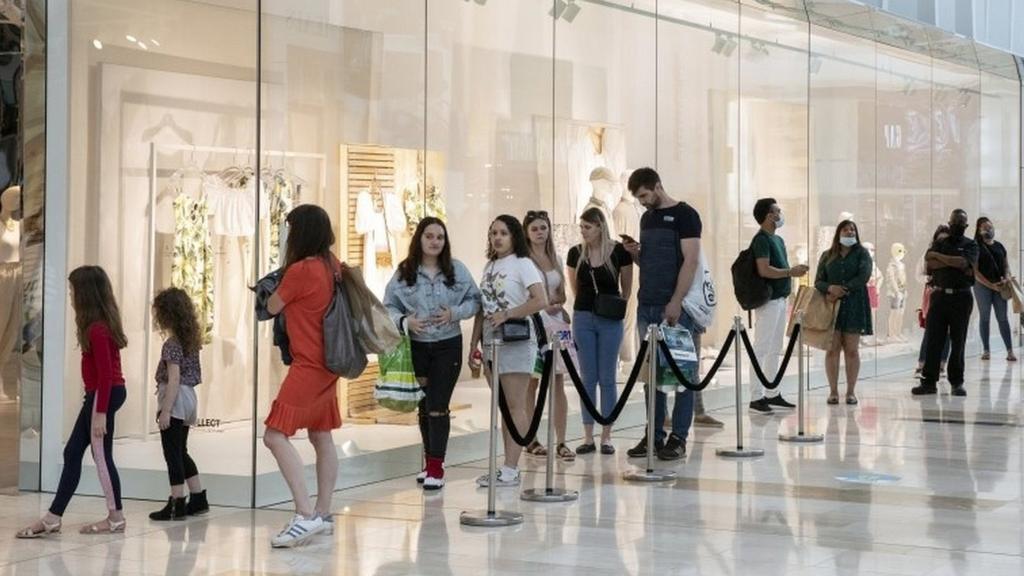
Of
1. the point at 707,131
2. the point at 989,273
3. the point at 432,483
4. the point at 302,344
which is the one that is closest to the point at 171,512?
the point at 302,344

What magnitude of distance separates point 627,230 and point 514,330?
429 cm

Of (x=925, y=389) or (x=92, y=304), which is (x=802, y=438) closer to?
(x=925, y=389)

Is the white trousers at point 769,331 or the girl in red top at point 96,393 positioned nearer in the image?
the girl in red top at point 96,393

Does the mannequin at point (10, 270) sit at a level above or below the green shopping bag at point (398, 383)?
above

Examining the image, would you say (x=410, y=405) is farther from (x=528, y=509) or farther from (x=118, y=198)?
(x=118, y=198)

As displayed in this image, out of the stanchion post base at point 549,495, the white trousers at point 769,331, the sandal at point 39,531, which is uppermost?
the white trousers at point 769,331

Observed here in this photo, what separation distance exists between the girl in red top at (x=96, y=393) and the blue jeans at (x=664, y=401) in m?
4.08

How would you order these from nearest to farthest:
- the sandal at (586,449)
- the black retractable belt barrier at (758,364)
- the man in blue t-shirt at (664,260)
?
the man in blue t-shirt at (664,260) → the sandal at (586,449) → the black retractable belt barrier at (758,364)

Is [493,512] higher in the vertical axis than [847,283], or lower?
lower

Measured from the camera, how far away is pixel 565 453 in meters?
11.6

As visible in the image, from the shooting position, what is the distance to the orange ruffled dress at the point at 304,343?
8.20 meters

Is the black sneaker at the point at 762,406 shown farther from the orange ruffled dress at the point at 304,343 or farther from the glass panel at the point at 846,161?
the orange ruffled dress at the point at 304,343

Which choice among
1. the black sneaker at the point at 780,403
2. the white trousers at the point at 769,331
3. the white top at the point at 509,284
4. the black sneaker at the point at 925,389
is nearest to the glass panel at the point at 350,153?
the white top at the point at 509,284

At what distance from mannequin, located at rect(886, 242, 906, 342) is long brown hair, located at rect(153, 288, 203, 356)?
13418mm
